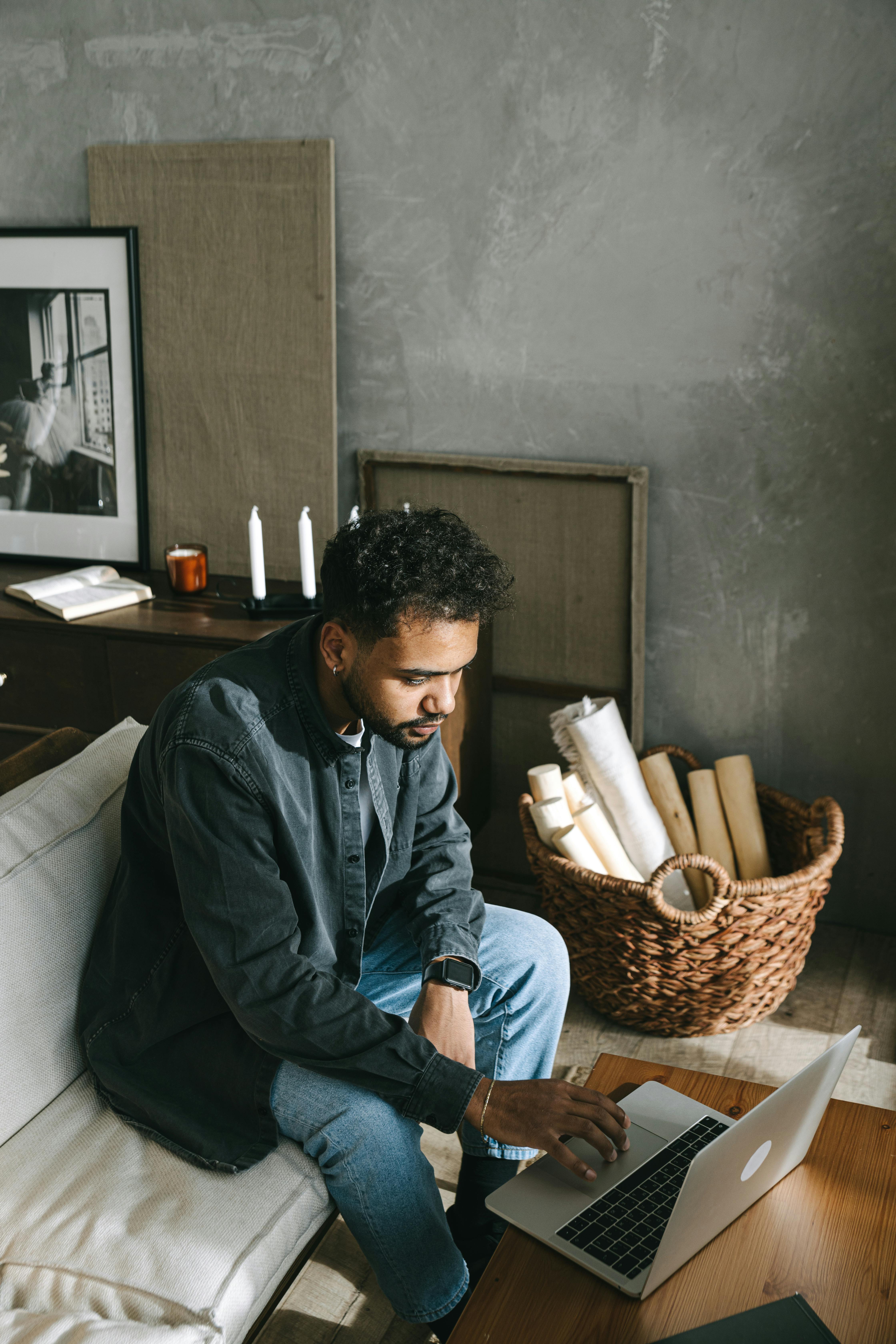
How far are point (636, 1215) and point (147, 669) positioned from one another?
171 cm

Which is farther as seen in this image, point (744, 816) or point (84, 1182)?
point (744, 816)

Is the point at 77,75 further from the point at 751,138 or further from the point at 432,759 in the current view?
the point at 432,759

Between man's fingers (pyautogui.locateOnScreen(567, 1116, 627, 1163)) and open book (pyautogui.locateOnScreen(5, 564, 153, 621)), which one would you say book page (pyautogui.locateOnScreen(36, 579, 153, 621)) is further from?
man's fingers (pyautogui.locateOnScreen(567, 1116, 627, 1163))

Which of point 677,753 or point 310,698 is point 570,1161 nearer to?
point 310,698

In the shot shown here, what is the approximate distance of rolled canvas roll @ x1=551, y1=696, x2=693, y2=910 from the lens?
2465mm

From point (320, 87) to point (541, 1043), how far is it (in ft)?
7.42

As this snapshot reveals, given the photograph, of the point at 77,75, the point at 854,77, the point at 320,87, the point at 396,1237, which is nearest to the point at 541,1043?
the point at 396,1237

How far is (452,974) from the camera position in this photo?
1.60m

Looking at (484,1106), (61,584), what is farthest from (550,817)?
(61,584)

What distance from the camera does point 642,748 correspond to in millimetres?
2768

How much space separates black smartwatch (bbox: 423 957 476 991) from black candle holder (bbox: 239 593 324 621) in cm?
117

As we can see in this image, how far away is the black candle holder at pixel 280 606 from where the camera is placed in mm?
2580

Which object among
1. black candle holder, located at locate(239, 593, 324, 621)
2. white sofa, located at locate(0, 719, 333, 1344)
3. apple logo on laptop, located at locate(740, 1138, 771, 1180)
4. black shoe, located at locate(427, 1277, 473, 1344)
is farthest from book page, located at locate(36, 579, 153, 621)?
apple logo on laptop, located at locate(740, 1138, 771, 1180)

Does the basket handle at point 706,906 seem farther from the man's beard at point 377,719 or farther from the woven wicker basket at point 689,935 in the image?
the man's beard at point 377,719
